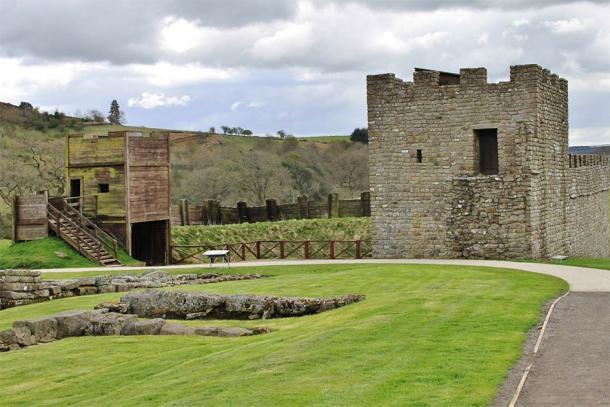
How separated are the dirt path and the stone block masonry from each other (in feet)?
50.0

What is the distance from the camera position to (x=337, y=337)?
694 inches

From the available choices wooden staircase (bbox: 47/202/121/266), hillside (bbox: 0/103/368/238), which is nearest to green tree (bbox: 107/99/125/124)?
hillside (bbox: 0/103/368/238)

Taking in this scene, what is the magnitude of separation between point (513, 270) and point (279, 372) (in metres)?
16.3

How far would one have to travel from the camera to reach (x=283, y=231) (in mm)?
57500

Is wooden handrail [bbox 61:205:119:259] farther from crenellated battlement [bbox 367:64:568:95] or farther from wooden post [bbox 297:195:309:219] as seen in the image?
wooden post [bbox 297:195:309:219]

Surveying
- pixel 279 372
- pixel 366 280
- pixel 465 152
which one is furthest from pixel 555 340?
pixel 465 152

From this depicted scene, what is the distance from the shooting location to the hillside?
239 feet

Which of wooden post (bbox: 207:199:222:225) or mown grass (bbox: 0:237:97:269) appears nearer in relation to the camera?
mown grass (bbox: 0:237:97:269)

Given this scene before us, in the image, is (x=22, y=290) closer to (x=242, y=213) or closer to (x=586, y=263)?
(x=586, y=263)

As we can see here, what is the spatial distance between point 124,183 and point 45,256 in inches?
205

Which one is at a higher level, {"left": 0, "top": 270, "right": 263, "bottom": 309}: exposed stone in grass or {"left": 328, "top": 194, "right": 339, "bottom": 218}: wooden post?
{"left": 328, "top": 194, "right": 339, "bottom": 218}: wooden post

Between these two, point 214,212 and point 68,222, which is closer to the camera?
point 68,222

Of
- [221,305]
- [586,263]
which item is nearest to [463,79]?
[586,263]

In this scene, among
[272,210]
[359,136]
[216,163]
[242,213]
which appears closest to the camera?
[272,210]
